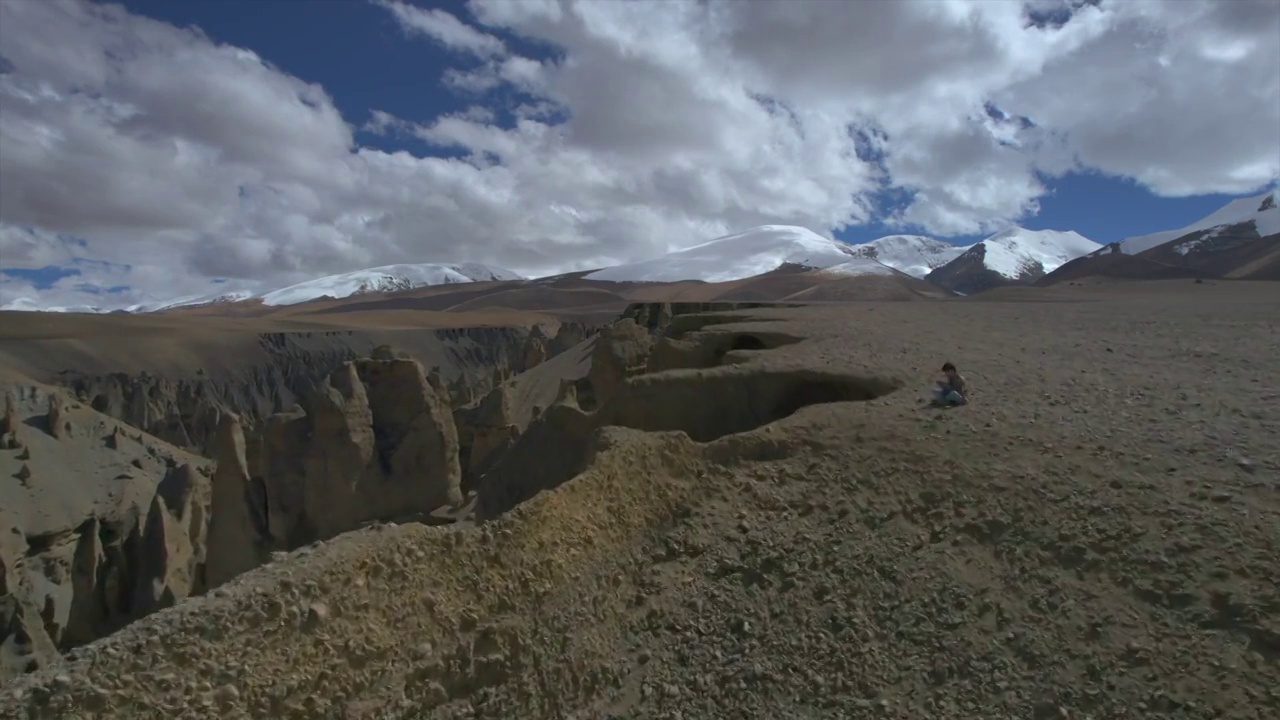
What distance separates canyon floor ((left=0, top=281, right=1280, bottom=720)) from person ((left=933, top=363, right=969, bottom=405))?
0.38m

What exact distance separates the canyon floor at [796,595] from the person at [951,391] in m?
0.38

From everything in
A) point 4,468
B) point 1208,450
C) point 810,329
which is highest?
point 810,329

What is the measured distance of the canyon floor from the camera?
453 cm

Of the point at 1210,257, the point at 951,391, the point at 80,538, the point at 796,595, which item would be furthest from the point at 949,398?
the point at 1210,257

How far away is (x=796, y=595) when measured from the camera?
573 centimetres

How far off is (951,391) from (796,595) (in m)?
3.68

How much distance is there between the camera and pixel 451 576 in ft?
17.6

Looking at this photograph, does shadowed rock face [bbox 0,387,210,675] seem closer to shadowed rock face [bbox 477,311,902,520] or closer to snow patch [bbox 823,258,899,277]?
shadowed rock face [bbox 477,311,902,520]

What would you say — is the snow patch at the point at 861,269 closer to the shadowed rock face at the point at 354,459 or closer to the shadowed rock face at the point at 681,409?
the shadowed rock face at the point at 354,459

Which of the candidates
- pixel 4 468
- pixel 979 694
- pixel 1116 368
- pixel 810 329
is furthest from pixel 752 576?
pixel 4 468

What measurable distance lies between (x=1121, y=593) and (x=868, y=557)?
1.58 metres

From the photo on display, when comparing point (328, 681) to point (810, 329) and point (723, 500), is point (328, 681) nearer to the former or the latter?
point (723, 500)

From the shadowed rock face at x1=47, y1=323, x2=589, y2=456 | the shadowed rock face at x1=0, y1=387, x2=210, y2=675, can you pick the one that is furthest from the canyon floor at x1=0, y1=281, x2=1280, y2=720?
the shadowed rock face at x1=47, y1=323, x2=589, y2=456

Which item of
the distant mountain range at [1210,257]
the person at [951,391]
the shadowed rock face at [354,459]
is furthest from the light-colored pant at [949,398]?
the distant mountain range at [1210,257]
